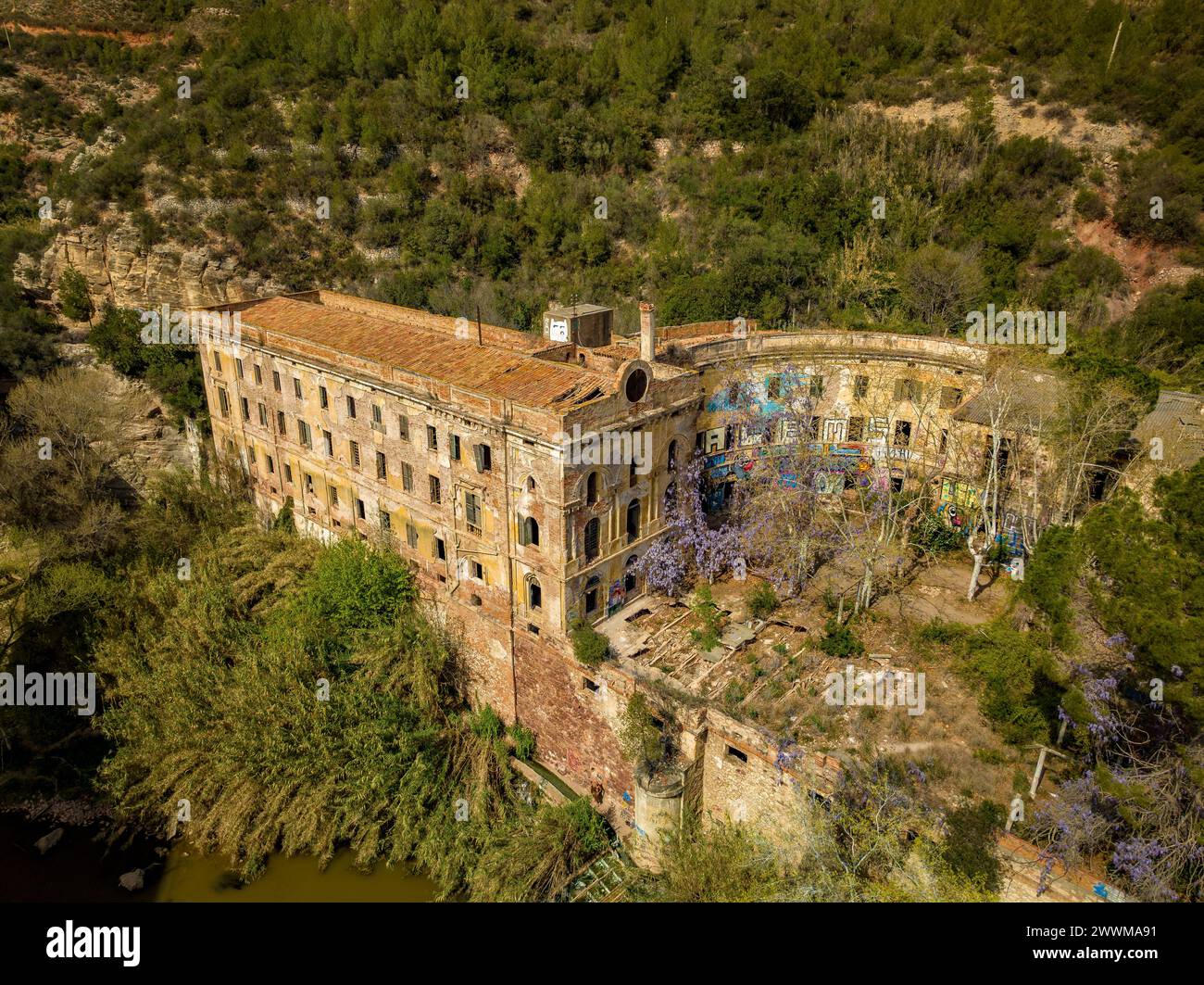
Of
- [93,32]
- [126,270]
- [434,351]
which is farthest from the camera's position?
[93,32]

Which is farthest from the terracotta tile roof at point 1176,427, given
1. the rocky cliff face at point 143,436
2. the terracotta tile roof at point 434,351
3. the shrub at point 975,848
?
the rocky cliff face at point 143,436

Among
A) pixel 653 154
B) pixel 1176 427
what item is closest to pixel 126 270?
pixel 653 154

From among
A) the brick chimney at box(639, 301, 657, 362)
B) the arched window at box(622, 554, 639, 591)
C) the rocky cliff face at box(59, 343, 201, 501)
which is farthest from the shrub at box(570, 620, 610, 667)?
the rocky cliff face at box(59, 343, 201, 501)

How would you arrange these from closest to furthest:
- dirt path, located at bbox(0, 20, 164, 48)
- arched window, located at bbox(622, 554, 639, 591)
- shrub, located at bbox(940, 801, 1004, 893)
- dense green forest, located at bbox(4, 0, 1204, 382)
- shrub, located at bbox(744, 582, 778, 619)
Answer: shrub, located at bbox(940, 801, 1004, 893), shrub, located at bbox(744, 582, 778, 619), arched window, located at bbox(622, 554, 639, 591), dense green forest, located at bbox(4, 0, 1204, 382), dirt path, located at bbox(0, 20, 164, 48)

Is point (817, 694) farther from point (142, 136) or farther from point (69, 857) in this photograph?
point (142, 136)

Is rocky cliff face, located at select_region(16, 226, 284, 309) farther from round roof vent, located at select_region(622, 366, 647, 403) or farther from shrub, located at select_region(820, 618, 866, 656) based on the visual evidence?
shrub, located at select_region(820, 618, 866, 656)

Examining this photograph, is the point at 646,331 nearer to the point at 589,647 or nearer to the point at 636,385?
the point at 636,385
